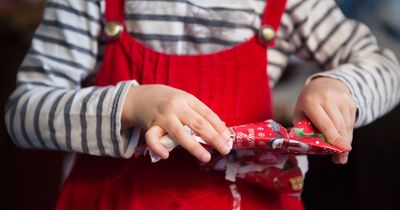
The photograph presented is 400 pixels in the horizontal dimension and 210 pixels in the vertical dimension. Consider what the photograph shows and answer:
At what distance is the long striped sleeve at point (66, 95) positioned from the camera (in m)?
0.45

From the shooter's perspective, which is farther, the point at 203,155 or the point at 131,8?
the point at 131,8

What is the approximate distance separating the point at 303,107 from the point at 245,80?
8 centimetres

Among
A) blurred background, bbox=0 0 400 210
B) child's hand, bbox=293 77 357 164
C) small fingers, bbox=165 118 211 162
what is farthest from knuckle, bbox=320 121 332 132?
blurred background, bbox=0 0 400 210

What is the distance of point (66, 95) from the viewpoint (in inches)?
18.5

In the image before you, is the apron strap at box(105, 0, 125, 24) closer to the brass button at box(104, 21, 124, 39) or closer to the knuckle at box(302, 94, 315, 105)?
the brass button at box(104, 21, 124, 39)

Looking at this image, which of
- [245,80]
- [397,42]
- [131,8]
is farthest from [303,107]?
[397,42]

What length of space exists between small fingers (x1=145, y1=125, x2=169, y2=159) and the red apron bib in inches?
3.7

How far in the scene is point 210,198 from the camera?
0.47m

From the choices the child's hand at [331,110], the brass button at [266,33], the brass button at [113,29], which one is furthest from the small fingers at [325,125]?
the brass button at [113,29]

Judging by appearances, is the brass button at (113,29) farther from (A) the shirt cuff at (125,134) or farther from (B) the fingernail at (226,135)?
(B) the fingernail at (226,135)

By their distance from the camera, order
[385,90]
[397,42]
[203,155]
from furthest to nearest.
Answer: [397,42] → [385,90] → [203,155]

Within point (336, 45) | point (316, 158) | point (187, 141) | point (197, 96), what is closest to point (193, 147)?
point (187, 141)

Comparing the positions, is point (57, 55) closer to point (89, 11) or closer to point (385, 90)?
point (89, 11)

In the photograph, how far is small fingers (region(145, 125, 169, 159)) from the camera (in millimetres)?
383
